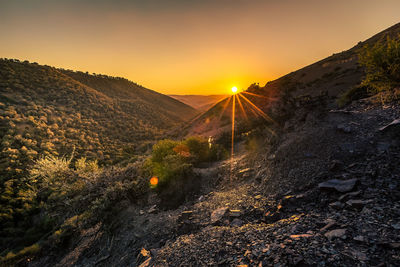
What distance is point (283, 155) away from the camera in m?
5.66

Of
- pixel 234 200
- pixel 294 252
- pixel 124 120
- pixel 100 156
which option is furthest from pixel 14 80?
pixel 294 252

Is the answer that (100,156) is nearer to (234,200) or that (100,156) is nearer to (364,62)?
(234,200)

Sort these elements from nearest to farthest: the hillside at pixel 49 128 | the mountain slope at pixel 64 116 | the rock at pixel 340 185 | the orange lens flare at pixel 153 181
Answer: the rock at pixel 340 185 < the orange lens flare at pixel 153 181 < the hillside at pixel 49 128 < the mountain slope at pixel 64 116

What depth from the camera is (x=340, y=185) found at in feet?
12.0

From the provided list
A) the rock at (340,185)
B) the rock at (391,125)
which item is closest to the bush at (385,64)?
the rock at (391,125)

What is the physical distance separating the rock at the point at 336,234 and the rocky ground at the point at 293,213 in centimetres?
1

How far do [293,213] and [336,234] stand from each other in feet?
4.03

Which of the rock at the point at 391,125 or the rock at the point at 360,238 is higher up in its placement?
the rock at the point at 391,125

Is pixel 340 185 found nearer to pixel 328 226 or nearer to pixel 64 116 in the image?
pixel 328 226

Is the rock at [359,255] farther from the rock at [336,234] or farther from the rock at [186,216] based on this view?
the rock at [186,216]

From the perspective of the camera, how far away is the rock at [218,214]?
15.5 feet

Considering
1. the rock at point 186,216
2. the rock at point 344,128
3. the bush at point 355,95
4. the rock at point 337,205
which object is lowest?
the rock at point 186,216

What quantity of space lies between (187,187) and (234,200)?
2618 millimetres

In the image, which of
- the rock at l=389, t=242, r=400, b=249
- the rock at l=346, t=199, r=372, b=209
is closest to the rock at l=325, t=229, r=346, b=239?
the rock at l=389, t=242, r=400, b=249
